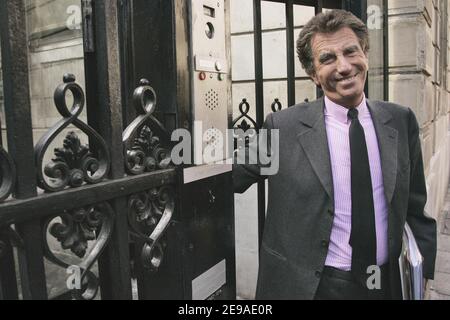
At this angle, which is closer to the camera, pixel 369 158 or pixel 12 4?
pixel 12 4

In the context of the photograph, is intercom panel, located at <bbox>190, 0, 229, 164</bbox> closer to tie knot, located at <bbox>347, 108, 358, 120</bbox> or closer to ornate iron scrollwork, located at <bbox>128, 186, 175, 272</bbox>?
ornate iron scrollwork, located at <bbox>128, 186, 175, 272</bbox>

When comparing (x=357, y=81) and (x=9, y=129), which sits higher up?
(x=357, y=81)

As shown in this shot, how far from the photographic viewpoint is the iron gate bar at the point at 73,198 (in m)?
1.05

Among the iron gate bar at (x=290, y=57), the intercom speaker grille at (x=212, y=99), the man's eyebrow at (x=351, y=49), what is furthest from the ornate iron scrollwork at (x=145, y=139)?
the iron gate bar at (x=290, y=57)

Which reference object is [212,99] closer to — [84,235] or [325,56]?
[325,56]

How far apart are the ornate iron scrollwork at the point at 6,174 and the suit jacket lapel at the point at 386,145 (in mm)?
1587

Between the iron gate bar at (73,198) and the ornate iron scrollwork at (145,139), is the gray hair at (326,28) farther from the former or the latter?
the iron gate bar at (73,198)

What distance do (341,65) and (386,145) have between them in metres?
0.44

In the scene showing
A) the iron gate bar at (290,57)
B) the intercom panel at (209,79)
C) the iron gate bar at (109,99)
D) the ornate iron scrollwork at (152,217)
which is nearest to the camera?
the iron gate bar at (109,99)
